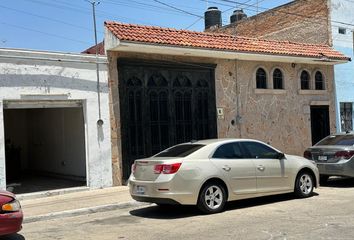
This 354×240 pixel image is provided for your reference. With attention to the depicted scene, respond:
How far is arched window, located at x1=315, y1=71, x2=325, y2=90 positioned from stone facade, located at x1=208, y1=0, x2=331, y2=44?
1.99 meters

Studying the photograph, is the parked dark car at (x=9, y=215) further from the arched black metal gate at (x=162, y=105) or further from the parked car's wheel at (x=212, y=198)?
the arched black metal gate at (x=162, y=105)

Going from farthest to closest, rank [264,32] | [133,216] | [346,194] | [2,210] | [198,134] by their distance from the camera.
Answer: [264,32], [198,134], [346,194], [133,216], [2,210]

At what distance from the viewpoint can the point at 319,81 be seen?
64.2 ft

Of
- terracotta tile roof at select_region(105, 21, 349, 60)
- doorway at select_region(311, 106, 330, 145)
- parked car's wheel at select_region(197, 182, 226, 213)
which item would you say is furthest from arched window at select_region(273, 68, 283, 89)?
parked car's wheel at select_region(197, 182, 226, 213)

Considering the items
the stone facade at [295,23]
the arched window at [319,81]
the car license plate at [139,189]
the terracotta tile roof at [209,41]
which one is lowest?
the car license plate at [139,189]

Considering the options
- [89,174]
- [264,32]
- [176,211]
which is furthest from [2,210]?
[264,32]

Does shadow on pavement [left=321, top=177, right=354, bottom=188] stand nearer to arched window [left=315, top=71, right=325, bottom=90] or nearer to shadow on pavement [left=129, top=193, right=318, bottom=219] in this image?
shadow on pavement [left=129, top=193, right=318, bottom=219]

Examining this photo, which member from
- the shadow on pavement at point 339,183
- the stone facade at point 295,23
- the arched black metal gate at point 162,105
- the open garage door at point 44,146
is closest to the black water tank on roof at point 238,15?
the stone facade at point 295,23

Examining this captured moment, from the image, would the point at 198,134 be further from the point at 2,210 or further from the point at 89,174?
the point at 2,210

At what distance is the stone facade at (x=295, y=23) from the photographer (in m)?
20.9

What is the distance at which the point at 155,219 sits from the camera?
9062mm

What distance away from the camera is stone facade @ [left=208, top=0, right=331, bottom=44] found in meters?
20.9

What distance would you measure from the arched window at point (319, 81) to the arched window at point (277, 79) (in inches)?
83.5

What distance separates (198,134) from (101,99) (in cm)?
377
